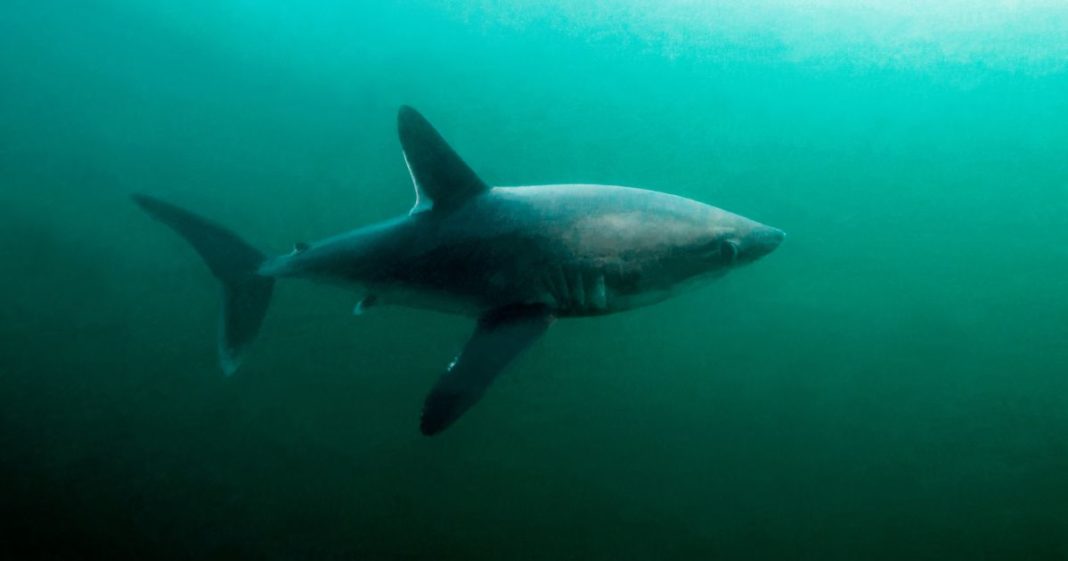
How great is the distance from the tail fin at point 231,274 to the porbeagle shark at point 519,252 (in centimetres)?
157

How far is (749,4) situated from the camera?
79.8 ft

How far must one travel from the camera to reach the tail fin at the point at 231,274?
4.55 m

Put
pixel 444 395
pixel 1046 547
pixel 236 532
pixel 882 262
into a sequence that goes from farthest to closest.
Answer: pixel 882 262 < pixel 1046 547 < pixel 236 532 < pixel 444 395

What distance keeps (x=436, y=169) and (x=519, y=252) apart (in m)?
0.81

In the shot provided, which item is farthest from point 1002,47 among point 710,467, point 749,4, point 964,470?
point 710,467

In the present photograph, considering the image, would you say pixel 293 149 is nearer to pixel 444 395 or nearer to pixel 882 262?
pixel 444 395

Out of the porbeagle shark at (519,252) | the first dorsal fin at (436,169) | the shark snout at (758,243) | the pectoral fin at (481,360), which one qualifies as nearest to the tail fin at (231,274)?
the porbeagle shark at (519,252)

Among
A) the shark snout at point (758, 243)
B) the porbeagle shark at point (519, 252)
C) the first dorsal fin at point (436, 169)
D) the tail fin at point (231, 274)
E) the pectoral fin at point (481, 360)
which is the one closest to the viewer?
the pectoral fin at point (481, 360)

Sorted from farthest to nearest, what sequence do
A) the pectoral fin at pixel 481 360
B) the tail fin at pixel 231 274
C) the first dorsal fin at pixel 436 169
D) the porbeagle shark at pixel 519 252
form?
the tail fin at pixel 231 274 → the first dorsal fin at pixel 436 169 → the porbeagle shark at pixel 519 252 → the pectoral fin at pixel 481 360

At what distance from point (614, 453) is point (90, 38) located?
1032 inches

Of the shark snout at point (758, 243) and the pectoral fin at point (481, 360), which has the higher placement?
the shark snout at point (758, 243)

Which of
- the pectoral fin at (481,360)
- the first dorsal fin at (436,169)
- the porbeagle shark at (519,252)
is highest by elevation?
the first dorsal fin at (436,169)

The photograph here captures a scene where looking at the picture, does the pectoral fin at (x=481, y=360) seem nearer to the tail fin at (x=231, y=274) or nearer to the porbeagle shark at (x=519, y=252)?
the porbeagle shark at (x=519, y=252)

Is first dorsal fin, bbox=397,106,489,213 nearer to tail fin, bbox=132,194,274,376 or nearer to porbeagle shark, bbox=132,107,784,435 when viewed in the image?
porbeagle shark, bbox=132,107,784,435
